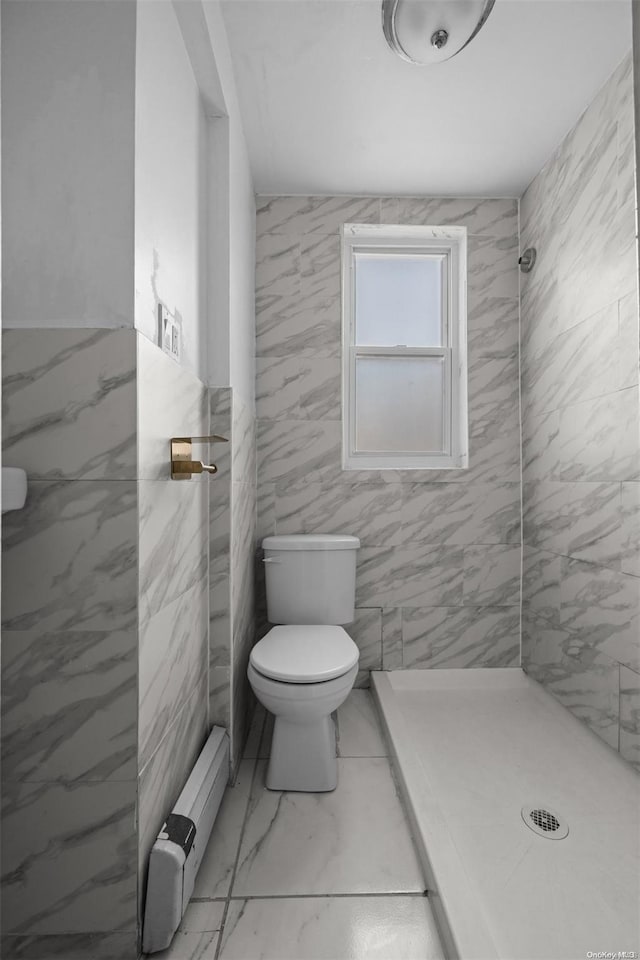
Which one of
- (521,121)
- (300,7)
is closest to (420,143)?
(521,121)

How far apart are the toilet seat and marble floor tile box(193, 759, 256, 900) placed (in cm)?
41

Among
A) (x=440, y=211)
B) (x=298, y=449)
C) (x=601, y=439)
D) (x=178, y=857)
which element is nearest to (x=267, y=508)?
(x=298, y=449)

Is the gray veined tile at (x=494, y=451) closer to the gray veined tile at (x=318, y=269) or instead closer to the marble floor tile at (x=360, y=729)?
the gray veined tile at (x=318, y=269)

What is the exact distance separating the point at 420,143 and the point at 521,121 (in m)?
0.38

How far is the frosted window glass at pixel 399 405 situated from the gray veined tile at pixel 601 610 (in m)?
0.91

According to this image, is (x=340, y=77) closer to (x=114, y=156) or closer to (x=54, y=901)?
(x=114, y=156)

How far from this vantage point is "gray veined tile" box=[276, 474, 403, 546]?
98.6 inches

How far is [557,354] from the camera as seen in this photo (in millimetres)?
2193

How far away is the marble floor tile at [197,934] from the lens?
3.73 feet

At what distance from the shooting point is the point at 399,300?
269 centimetres

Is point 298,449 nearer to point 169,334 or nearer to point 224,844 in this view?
point 169,334

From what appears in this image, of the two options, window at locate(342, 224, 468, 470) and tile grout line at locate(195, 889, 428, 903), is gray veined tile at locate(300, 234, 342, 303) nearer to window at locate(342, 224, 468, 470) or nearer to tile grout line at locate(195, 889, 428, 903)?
window at locate(342, 224, 468, 470)

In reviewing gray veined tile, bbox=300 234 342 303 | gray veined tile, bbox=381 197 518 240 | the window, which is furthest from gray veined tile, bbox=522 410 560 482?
gray veined tile, bbox=300 234 342 303

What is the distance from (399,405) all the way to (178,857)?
2063mm
